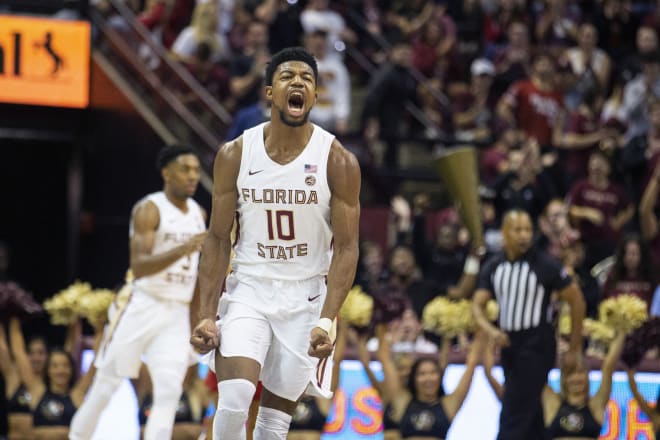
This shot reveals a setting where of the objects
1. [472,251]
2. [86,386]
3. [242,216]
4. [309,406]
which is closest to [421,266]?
[472,251]

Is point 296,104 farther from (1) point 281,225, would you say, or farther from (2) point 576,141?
(2) point 576,141

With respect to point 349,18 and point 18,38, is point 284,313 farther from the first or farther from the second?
point 349,18

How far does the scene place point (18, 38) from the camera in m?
14.2

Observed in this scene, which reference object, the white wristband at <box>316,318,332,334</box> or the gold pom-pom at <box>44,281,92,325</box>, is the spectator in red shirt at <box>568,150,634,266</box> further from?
the white wristband at <box>316,318,332,334</box>

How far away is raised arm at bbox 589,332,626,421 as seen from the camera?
1000 centimetres

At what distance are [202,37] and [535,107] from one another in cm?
355

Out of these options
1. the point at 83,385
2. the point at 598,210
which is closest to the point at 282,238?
the point at 83,385

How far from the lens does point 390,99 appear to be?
567 inches

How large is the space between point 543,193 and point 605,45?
3.96 metres

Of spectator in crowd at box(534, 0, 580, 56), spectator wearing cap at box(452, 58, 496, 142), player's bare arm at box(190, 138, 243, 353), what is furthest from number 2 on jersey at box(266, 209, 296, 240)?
spectator in crowd at box(534, 0, 580, 56)

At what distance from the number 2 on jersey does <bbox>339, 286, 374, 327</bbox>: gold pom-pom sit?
3.43m

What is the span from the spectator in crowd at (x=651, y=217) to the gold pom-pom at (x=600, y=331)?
71.3 inches

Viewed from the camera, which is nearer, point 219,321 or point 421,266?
point 219,321

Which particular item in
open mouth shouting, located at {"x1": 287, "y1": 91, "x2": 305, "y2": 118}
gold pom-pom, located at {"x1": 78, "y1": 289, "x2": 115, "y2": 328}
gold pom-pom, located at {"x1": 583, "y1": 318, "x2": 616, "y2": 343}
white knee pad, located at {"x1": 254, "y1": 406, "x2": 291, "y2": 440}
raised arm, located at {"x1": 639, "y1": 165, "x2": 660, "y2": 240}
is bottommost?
white knee pad, located at {"x1": 254, "y1": 406, "x2": 291, "y2": 440}
